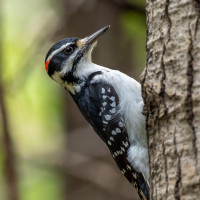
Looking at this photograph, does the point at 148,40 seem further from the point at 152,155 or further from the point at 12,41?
the point at 12,41

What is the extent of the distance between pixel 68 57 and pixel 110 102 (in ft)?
2.56

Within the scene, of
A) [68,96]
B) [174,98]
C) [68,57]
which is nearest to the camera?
[174,98]

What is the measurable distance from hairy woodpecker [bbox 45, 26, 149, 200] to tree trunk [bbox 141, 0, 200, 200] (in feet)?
3.21

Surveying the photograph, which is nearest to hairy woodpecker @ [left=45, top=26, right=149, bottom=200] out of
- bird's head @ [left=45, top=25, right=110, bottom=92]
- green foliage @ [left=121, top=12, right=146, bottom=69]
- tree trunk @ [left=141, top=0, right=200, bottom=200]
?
bird's head @ [left=45, top=25, right=110, bottom=92]

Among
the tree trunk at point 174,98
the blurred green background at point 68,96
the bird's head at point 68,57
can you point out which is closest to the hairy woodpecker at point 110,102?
the bird's head at point 68,57

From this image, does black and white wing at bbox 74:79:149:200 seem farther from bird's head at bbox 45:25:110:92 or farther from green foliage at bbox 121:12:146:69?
green foliage at bbox 121:12:146:69

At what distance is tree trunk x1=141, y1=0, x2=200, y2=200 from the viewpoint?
3.09 m

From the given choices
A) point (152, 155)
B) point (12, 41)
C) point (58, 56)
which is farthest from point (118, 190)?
point (12, 41)

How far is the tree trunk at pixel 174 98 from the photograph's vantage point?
3.09 m

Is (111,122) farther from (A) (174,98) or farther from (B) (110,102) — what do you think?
(A) (174,98)

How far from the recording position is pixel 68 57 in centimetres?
508

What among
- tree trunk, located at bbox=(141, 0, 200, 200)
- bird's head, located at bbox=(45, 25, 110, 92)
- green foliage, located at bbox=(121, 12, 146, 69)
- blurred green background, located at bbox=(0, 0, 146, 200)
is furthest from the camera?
green foliage, located at bbox=(121, 12, 146, 69)

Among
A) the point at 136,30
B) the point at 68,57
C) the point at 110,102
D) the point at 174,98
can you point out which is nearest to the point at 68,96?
the point at 136,30

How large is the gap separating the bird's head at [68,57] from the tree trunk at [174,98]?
1.66 m
